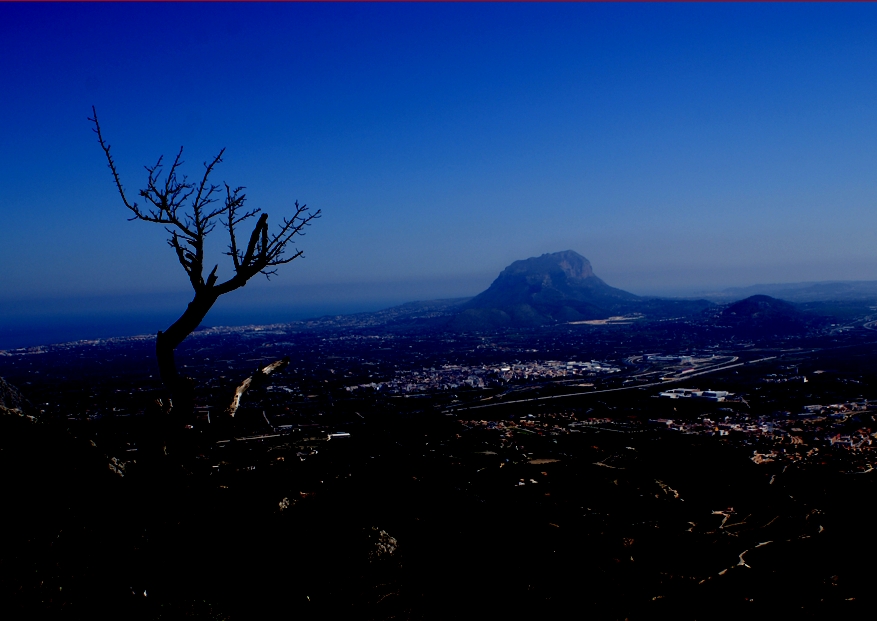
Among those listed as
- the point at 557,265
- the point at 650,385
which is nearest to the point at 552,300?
the point at 557,265

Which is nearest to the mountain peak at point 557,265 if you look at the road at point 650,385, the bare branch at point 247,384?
the road at point 650,385

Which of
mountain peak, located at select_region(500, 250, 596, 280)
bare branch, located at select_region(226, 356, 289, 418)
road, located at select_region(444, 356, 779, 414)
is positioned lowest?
road, located at select_region(444, 356, 779, 414)

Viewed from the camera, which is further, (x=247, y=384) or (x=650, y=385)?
(x=650, y=385)

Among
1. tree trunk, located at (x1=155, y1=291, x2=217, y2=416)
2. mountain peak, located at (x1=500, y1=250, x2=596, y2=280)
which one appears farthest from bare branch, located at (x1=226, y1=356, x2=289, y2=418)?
mountain peak, located at (x1=500, y1=250, x2=596, y2=280)

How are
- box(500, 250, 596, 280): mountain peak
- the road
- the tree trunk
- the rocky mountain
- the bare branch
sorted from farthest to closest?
box(500, 250, 596, 280): mountain peak, the rocky mountain, the road, the bare branch, the tree trunk

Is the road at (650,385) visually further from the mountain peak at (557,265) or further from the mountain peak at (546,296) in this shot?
the mountain peak at (557,265)

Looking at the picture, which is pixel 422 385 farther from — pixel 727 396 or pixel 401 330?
pixel 401 330

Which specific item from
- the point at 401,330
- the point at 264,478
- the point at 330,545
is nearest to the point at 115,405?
the point at 264,478

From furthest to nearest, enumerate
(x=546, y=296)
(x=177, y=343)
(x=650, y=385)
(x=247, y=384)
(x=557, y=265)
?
(x=557, y=265) → (x=546, y=296) → (x=650, y=385) → (x=247, y=384) → (x=177, y=343)

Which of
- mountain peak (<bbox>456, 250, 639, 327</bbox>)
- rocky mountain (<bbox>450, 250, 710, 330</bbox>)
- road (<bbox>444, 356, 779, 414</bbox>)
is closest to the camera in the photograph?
road (<bbox>444, 356, 779, 414</bbox>)

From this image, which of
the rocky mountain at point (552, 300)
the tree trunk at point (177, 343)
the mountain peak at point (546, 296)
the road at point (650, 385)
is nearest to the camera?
the tree trunk at point (177, 343)

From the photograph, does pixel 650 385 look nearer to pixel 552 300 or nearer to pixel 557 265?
pixel 552 300

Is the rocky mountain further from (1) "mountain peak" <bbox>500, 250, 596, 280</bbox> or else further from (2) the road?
(2) the road
